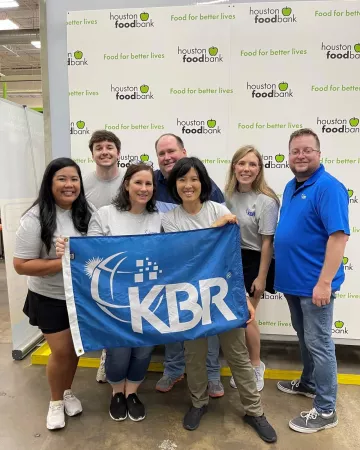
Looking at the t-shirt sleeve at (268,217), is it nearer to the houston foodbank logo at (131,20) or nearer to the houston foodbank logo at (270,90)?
the houston foodbank logo at (270,90)

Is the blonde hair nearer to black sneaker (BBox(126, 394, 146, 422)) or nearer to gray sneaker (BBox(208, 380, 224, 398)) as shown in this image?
gray sneaker (BBox(208, 380, 224, 398))

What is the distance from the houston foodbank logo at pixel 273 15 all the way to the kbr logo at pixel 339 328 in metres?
2.52

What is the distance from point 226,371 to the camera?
9.41ft

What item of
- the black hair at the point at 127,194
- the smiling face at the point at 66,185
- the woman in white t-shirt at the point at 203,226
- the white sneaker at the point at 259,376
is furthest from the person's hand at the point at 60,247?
the white sneaker at the point at 259,376

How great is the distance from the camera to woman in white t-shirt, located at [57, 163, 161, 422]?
199cm

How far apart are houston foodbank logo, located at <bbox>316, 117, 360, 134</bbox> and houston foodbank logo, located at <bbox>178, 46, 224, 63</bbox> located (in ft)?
3.18

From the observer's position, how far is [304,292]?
2.05 meters

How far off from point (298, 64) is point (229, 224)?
164 cm

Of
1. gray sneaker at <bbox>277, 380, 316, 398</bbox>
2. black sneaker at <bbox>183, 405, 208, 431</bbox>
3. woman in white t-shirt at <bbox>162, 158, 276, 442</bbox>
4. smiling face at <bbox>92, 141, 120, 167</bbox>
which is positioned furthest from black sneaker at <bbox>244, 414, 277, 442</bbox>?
smiling face at <bbox>92, 141, 120, 167</bbox>

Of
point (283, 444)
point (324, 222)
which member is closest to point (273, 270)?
point (324, 222)

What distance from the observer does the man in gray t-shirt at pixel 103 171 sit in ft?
7.75

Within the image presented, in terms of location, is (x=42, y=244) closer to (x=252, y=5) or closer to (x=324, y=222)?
(x=324, y=222)

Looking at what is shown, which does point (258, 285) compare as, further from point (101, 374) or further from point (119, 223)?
point (101, 374)

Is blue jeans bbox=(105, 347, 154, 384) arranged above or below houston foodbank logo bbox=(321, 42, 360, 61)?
below
